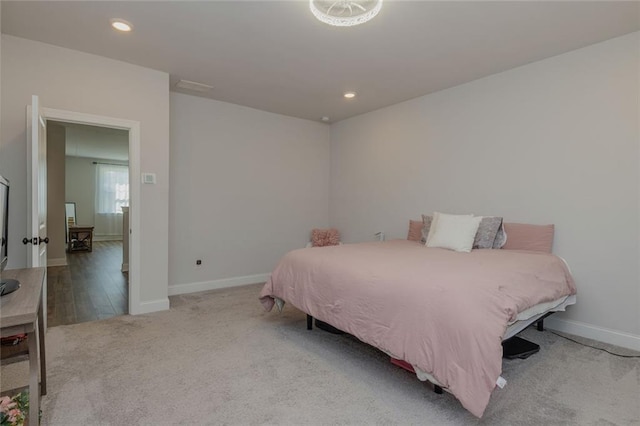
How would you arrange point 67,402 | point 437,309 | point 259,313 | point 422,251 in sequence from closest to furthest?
point 437,309
point 67,402
point 422,251
point 259,313

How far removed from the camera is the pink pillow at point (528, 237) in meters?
3.03

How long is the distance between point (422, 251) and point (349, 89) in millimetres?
2136

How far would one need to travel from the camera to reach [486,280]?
1.98 metres

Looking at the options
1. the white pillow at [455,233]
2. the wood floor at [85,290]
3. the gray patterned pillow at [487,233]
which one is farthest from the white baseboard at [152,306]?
the gray patterned pillow at [487,233]

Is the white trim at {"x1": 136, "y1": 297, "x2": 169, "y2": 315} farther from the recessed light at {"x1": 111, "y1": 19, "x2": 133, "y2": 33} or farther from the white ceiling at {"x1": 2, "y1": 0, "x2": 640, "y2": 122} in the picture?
the recessed light at {"x1": 111, "y1": 19, "x2": 133, "y2": 33}

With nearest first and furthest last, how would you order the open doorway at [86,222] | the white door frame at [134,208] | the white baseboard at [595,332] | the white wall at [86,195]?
the white baseboard at [595,332], the white door frame at [134,208], the open doorway at [86,222], the white wall at [86,195]

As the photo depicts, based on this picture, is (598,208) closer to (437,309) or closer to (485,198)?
(485,198)

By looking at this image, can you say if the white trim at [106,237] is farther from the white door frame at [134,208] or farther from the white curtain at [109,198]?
the white door frame at [134,208]

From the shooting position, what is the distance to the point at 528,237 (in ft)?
10.2

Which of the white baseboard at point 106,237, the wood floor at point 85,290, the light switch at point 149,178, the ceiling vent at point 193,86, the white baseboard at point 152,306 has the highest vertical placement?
the ceiling vent at point 193,86

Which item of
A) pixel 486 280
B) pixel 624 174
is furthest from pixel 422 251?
pixel 624 174

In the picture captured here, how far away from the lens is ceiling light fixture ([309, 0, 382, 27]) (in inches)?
81.4

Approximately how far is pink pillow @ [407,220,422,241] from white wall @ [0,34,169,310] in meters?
2.85

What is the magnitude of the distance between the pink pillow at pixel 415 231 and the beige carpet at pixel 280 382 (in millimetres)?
1436
